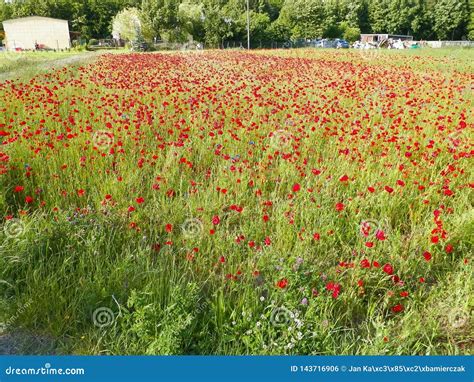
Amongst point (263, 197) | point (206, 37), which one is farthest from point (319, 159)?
point (206, 37)

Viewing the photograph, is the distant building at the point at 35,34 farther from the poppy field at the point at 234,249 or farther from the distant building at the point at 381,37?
the distant building at the point at 381,37

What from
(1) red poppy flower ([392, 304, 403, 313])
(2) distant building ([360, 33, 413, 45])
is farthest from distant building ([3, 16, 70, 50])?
(1) red poppy flower ([392, 304, 403, 313])

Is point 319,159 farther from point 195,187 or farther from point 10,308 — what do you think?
point 10,308

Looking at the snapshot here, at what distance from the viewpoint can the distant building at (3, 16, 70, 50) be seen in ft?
178

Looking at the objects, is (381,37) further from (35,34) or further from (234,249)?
(234,249)

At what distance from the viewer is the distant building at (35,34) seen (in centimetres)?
5428

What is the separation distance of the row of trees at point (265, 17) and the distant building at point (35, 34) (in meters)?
14.3

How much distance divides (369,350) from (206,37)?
5660cm

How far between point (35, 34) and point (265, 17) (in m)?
38.6

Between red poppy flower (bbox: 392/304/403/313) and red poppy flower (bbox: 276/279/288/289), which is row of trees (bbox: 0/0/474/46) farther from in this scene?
red poppy flower (bbox: 392/304/403/313)

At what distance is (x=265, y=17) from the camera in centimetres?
6206

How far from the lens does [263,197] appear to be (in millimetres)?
3719

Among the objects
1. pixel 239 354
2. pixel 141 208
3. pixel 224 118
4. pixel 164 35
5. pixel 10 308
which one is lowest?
pixel 239 354

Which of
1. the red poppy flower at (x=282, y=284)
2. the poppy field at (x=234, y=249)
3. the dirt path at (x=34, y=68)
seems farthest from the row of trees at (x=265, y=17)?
the red poppy flower at (x=282, y=284)
